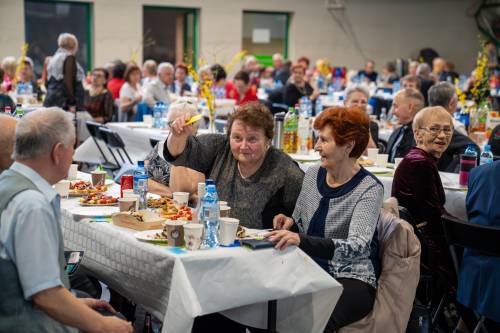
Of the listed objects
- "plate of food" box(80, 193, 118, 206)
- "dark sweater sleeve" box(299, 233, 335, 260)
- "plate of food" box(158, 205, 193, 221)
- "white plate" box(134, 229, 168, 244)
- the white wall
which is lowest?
"dark sweater sleeve" box(299, 233, 335, 260)

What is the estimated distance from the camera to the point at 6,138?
273 cm

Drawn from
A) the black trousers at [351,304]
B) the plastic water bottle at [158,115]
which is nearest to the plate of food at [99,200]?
the black trousers at [351,304]

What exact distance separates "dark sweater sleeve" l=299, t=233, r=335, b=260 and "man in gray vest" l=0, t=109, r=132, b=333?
0.85 metres

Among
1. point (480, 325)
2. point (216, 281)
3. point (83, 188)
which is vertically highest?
point (83, 188)

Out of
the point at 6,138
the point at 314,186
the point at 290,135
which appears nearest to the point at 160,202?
the point at 314,186

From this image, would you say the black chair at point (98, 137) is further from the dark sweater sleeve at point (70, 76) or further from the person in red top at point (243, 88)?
the person in red top at point (243, 88)

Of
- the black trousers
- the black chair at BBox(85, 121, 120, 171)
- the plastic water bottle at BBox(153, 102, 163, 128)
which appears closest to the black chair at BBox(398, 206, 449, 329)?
the black trousers

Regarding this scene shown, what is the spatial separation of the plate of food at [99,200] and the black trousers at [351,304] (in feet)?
3.67

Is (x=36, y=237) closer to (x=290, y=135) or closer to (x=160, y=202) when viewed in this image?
(x=160, y=202)

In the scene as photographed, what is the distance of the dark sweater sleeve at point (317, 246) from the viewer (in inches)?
110

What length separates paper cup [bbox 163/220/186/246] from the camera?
8.74 feet

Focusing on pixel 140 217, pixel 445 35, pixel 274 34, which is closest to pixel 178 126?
pixel 140 217

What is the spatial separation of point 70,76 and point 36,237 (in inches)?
257

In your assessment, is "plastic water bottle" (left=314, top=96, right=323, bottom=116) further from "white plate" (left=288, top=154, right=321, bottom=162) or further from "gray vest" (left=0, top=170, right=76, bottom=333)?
"gray vest" (left=0, top=170, right=76, bottom=333)
